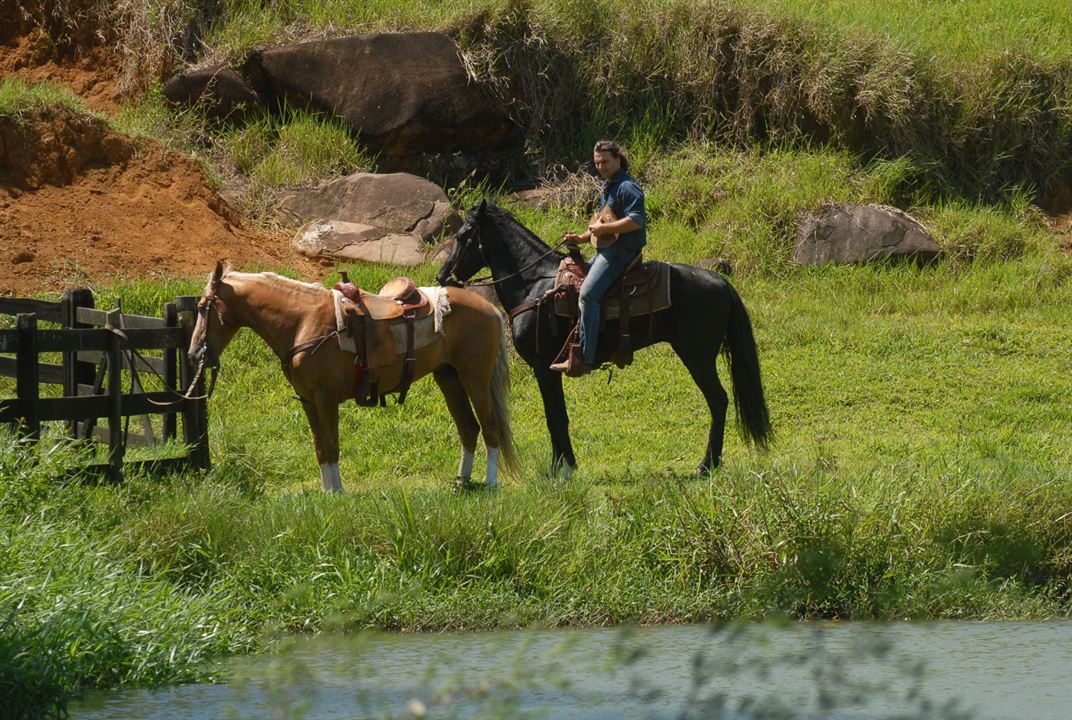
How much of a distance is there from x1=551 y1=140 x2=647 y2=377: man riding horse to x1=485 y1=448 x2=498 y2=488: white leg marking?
42.1 inches

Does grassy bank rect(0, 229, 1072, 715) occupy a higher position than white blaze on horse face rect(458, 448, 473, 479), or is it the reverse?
grassy bank rect(0, 229, 1072, 715)

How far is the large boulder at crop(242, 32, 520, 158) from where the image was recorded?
64.1 ft

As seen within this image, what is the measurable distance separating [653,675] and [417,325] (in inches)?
169

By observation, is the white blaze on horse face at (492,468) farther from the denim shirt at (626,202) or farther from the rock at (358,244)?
the rock at (358,244)

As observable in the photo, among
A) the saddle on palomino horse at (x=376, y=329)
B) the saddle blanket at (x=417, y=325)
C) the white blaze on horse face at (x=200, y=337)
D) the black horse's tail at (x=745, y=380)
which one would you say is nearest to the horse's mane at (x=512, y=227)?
the saddle blanket at (x=417, y=325)

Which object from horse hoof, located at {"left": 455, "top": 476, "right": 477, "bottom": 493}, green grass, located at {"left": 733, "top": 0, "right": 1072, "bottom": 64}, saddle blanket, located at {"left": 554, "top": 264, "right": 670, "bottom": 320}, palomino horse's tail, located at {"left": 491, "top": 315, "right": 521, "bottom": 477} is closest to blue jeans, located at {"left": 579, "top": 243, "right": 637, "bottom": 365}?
saddle blanket, located at {"left": 554, "top": 264, "right": 670, "bottom": 320}

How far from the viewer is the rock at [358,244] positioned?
1717cm

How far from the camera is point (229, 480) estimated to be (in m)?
10.4

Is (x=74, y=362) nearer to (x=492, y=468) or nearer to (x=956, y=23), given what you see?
(x=492, y=468)

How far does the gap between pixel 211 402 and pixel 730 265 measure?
683cm

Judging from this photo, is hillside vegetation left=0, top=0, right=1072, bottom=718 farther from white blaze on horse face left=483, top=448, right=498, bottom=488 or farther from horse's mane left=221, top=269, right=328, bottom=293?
horse's mane left=221, top=269, right=328, bottom=293

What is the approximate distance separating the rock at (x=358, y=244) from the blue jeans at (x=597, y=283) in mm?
5857

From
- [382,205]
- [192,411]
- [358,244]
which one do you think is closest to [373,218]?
[382,205]

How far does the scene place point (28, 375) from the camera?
929cm
